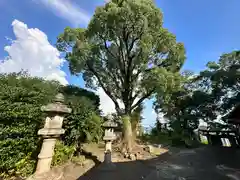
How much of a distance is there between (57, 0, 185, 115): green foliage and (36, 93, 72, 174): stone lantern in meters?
4.33

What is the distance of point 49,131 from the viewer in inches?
137

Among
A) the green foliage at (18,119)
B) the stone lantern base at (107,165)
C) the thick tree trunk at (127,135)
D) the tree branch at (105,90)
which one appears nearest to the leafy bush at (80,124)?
the stone lantern base at (107,165)

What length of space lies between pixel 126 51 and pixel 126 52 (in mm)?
60

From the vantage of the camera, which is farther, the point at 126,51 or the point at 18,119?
the point at 126,51

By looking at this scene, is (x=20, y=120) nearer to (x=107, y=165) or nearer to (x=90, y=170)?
(x=90, y=170)

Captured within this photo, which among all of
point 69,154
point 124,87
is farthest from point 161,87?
point 69,154

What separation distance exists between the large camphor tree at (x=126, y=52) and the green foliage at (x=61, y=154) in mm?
3218

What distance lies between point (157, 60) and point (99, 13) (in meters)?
4.37

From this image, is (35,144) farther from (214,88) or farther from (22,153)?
(214,88)

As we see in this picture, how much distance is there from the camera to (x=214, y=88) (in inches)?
487

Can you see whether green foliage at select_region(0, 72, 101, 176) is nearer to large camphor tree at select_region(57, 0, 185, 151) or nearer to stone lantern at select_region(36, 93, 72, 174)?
stone lantern at select_region(36, 93, 72, 174)

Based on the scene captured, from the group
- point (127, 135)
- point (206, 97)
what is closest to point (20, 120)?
point (127, 135)

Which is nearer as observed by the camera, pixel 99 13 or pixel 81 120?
pixel 81 120

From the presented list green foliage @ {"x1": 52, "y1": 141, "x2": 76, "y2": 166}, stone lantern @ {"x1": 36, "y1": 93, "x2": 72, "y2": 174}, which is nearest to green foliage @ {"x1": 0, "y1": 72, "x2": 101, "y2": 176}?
stone lantern @ {"x1": 36, "y1": 93, "x2": 72, "y2": 174}
